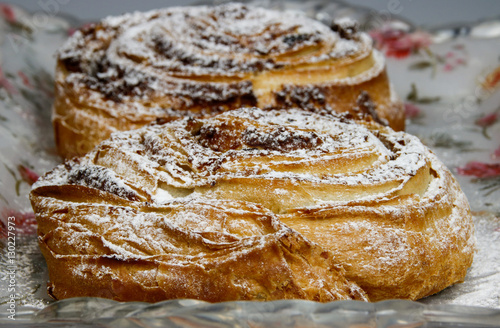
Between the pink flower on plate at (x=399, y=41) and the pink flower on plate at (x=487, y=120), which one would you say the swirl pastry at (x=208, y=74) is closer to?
the pink flower on plate at (x=487, y=120)

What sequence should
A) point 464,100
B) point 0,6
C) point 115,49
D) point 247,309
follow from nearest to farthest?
point 247,309 → point 115,49 → point 464,100 → point 0,6

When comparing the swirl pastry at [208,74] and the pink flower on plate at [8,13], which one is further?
the pink flower on plate at [8,13]

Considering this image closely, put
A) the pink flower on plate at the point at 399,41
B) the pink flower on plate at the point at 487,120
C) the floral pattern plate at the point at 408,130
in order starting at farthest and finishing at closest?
1. the pink flower on plate at the point at 399,41
2. the pink flower on plate at the point at 487,120
3. the floral pattern plate at the point at 408,130

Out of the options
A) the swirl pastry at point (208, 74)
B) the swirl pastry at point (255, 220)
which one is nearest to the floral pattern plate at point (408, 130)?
the swirl pastry at point (255, 220)

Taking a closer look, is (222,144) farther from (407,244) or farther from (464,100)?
(464,100)

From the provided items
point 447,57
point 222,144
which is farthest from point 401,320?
point 447,57

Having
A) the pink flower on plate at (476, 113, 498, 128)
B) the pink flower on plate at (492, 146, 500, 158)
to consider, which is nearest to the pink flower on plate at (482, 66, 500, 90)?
the pink flower on plate at (476, 113, 498, 128)

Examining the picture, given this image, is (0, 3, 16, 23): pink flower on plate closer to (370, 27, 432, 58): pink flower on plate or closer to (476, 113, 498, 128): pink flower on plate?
(370, 27, 432, 58): pink flower on plate
